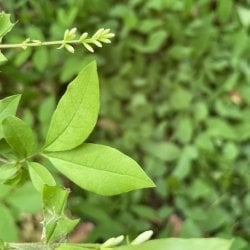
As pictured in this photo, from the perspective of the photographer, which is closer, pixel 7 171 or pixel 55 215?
pixel 55 215

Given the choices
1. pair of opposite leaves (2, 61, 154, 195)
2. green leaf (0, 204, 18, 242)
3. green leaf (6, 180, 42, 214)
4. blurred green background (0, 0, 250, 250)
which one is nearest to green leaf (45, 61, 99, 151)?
pair of opposite leaves (2, 61, 154, 195)

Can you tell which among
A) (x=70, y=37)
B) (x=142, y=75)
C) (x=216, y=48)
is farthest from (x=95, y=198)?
(x=70, y=37)

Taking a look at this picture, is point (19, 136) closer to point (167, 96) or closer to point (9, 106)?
point (9, 106)

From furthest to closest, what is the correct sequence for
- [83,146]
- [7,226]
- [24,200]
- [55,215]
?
[24,200] → [7,226] → [83,146] → [55,215]

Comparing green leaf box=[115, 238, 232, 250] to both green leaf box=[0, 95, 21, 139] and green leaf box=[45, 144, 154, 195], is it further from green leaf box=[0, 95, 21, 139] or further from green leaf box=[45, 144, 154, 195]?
green leaf box=[0, 95, 21, 139]

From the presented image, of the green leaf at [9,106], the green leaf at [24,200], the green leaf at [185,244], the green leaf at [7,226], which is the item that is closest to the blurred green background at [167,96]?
the green leaf at [24,200]

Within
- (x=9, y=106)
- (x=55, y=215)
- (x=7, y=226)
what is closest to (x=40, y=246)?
(x=55, y=215)
